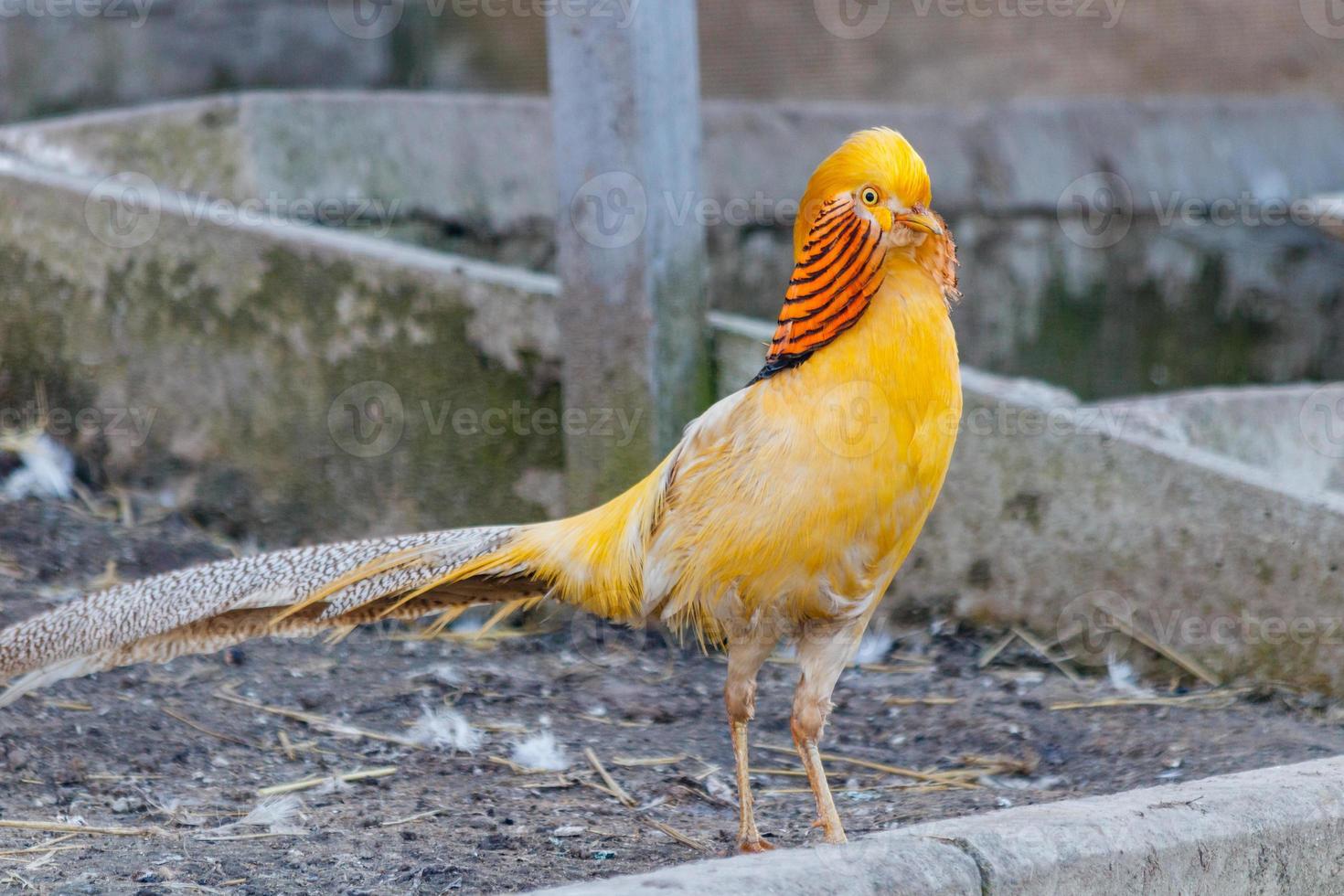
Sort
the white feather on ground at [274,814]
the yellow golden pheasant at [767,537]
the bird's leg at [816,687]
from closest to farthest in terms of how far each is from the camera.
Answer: the yellow golden pheasant at [767,537] → the bird's leg at [816,687] → the white feather on ground at [274,814]

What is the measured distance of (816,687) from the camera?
2.53 meters

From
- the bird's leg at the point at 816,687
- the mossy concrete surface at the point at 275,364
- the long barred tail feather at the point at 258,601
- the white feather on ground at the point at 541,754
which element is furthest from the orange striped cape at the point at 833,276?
the mossy concrete surface at the point at 275,364

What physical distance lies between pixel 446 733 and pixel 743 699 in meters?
0.96

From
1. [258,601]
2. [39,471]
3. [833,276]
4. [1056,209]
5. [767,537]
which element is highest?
[833,276]

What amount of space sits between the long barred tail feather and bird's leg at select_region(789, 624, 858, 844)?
0.52 meters

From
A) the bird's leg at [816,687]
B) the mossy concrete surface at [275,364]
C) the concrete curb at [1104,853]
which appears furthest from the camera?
the mossy concrete surface at [275,364]

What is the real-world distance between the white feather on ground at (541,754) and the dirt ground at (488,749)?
1.0 inches

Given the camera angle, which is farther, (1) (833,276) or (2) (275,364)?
(2) (275,364)

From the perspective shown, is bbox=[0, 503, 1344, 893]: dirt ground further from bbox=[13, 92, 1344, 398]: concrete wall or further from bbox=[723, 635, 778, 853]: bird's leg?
bbox=[13, 92, 1344, 398]: concrete wall

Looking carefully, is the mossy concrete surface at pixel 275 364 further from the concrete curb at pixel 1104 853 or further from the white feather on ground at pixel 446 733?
the concrete curb at pixel 1104 853

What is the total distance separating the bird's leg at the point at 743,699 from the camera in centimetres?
254

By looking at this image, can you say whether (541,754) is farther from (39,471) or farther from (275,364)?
(39,471)

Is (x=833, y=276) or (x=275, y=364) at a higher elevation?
(x=833, y=276)

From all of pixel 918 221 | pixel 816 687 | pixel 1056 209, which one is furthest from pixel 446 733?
pixel 1056 209
